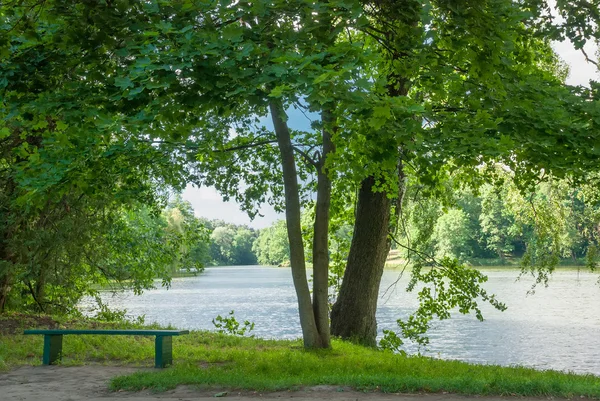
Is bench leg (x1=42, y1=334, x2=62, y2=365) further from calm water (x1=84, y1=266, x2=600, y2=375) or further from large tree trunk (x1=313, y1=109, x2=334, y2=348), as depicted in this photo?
calm water (x1=84, y1=266, x2=600, y2=375)

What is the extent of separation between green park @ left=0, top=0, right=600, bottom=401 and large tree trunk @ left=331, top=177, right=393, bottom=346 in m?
0.04

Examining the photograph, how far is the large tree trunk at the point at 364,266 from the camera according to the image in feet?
42.4

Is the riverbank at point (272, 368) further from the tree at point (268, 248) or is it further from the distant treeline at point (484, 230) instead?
the tree at point (268, 248)

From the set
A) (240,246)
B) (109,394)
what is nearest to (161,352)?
(109,394)

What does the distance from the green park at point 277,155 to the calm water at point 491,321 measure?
494 mm

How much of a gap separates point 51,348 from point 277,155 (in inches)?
234

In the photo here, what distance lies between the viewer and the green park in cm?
705

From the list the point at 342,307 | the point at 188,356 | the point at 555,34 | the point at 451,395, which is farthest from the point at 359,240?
the point at 451,395

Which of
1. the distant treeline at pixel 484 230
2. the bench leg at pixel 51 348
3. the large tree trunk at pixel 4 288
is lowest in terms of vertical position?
the bench leg at pixel 51 348

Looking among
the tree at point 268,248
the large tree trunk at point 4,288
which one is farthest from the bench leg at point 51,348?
the tree at point 268,248

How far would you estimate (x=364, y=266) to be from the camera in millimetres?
12938

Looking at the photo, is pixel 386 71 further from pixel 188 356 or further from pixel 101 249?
pixel 101 249

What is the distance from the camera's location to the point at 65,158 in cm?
914

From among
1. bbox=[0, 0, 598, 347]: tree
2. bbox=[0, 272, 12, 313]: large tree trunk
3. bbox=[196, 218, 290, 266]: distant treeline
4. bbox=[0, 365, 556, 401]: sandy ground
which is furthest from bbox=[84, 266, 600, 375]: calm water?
bbox=[196, 218, 290, 266]: distant treeline
